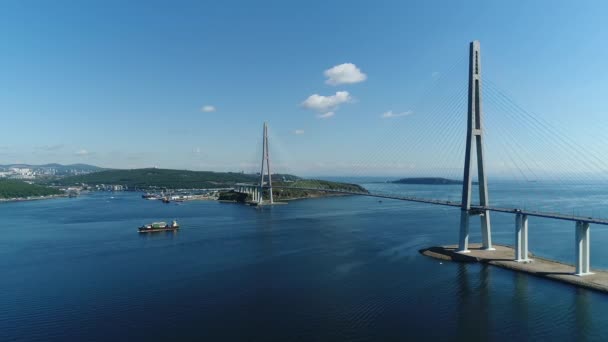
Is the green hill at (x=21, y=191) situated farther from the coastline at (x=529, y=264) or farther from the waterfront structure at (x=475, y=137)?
the waterfront structure at (x=475, y=137)

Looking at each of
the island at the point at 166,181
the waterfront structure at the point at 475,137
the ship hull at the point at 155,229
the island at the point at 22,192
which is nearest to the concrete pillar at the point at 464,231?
the waterfront structure at the point at 475,137

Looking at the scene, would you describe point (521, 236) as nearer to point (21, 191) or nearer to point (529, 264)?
point (529, 264)

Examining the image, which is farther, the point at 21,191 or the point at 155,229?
the point at 21,191

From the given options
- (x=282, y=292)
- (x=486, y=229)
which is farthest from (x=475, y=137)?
(x=282, y=292)

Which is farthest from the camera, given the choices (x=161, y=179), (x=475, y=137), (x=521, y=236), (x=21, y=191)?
(x=161, y=179)

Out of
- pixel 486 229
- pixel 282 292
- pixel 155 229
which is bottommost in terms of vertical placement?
pixel 282 292

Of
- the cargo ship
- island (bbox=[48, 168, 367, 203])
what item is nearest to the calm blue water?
the cargo ship
